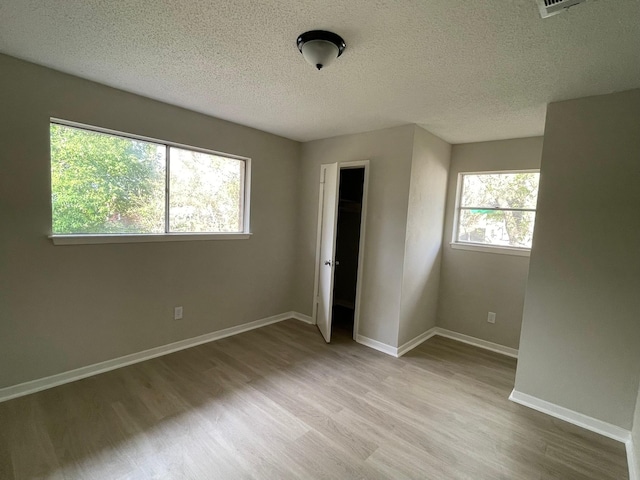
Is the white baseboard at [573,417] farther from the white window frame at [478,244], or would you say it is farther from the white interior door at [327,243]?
the white interior door at [327,243]

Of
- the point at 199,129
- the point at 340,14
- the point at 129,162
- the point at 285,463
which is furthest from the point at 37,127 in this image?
the point at 285,463

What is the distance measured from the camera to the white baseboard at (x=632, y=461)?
1.67 meters

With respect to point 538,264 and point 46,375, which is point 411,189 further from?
point 46,375

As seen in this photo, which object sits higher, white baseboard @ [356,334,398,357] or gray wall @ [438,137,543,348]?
gray wall @ [438,137,543,348]

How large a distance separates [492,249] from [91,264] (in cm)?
408

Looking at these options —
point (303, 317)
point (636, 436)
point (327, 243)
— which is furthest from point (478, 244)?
point (303, 317)

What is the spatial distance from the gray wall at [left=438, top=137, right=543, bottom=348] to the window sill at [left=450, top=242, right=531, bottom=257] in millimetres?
47

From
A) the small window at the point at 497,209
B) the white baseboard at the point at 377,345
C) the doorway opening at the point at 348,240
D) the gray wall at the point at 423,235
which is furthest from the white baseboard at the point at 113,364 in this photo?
the small window at the point at 497,209

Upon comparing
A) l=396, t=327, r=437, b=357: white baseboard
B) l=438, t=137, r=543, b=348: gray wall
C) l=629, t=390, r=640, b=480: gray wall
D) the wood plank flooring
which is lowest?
the wood plank flooring

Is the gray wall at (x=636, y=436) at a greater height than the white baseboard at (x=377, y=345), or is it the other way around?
the gray wall at (x=636, y=436)

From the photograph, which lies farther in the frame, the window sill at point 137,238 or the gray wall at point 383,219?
the gray wall at point 383,219

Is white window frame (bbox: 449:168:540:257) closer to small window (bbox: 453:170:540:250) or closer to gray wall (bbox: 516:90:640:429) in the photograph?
small window (bbox: 453:170:540:250)

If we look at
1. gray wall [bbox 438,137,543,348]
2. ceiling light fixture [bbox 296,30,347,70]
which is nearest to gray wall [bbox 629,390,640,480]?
gray wall [bbox 438,137,543,348]

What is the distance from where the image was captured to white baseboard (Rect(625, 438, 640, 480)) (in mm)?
1672
